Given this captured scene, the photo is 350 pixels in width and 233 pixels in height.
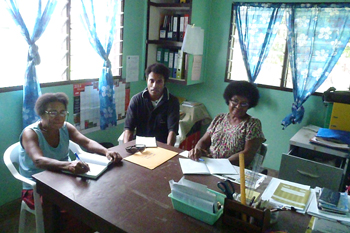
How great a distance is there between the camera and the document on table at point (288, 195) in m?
1.27

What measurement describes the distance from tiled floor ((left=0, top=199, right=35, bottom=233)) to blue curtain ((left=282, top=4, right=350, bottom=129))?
8.55 ft

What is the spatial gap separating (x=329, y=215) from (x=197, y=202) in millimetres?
571

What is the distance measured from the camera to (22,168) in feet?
5.88

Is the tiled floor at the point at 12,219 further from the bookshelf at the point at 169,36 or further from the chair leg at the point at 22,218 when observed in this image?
the bookshelf at the point at 169,36

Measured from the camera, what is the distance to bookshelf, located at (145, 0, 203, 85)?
3.29m

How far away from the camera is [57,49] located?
2613 mm

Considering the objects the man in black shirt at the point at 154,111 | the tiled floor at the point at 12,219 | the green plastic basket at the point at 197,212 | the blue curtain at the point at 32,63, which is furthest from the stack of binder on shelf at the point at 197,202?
the blue curtain at the point at 32,63

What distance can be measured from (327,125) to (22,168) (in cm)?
262

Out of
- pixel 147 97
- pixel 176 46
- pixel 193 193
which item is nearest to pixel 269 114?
pixel 176 46

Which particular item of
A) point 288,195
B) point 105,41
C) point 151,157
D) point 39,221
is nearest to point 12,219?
point 39,221

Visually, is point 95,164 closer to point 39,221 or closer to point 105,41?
point 39,221

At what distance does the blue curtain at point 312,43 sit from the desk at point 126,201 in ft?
6.64

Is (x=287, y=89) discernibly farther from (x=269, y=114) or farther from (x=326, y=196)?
(x=326, y=196)

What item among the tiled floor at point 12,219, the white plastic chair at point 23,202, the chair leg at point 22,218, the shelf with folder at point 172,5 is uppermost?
the shelf with folder at point 172,5
